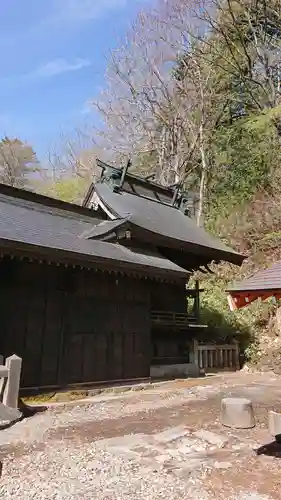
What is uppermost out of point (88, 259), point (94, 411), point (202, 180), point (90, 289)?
point (202, 180)

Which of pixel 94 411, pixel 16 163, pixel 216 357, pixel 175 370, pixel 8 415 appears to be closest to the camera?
pixel 8 415

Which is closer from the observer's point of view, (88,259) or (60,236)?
(88,259)

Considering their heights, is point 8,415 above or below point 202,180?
below

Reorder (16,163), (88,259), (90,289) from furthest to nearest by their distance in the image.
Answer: (16,163)
(90,289)
(88,259)

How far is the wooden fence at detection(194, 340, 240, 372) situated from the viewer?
41.4ft

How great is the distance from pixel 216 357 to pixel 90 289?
19.6ft

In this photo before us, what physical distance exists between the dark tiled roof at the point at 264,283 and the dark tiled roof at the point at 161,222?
529 cm

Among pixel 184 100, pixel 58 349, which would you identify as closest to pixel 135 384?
pixel 58 349

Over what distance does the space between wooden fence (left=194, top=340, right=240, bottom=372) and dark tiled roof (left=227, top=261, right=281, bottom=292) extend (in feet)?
23.0

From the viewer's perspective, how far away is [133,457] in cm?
479

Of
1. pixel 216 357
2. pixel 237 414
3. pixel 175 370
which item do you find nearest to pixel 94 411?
pixel 237 414

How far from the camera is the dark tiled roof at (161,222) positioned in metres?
12.1

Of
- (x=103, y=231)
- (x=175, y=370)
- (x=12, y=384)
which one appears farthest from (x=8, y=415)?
(x=175, y=370)

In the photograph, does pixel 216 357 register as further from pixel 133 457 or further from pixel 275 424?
pixel 133 457
